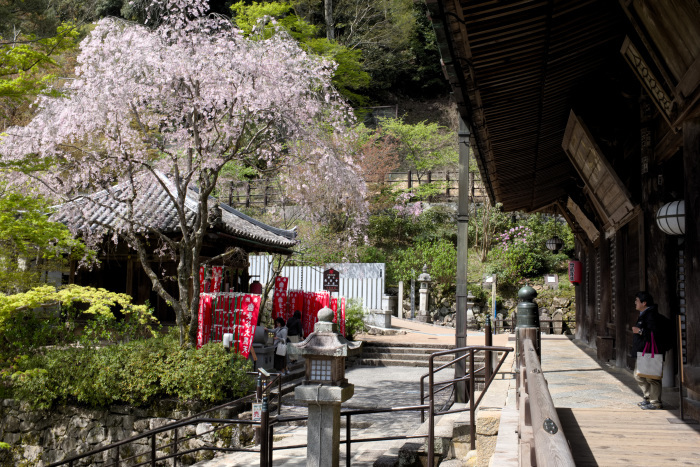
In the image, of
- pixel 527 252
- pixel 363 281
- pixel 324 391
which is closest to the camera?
pixel 324 391

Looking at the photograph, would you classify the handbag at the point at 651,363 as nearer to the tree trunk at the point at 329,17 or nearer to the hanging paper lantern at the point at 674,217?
the hanging paper lantern at the point at 674,217

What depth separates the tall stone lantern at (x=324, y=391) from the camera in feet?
22.2

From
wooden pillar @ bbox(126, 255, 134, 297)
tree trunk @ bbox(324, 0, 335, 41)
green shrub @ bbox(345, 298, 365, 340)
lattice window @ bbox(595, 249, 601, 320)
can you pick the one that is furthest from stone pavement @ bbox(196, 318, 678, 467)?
tree trunk @ bbox(324, 0, 335, 41)

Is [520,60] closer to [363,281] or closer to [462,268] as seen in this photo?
[462,268]

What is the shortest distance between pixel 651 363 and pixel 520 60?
131 inches

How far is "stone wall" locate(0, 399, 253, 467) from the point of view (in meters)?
10.7

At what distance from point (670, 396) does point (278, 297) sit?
13191 millimetres

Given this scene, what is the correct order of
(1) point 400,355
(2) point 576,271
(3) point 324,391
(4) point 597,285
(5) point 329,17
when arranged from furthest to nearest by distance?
(5) point 329,17, (1) point 400,355, (2) point 576,271, (4) point 597,285, (3) point 324,391

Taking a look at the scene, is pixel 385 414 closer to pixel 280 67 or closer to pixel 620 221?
pixel 620 221

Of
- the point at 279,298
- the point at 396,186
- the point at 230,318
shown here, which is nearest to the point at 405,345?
the point at 279,298

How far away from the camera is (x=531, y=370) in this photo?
372cm

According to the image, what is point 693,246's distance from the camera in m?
5.23

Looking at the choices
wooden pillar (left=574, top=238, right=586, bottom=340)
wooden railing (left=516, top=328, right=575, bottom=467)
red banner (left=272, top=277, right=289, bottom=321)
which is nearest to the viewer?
wooden railing (left=516, top=328, right=575, bottom=467)

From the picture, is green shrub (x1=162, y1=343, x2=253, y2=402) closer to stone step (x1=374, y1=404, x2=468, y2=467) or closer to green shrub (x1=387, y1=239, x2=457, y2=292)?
stone step (x1=374, y1=404, x2=468, y2=467)
